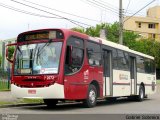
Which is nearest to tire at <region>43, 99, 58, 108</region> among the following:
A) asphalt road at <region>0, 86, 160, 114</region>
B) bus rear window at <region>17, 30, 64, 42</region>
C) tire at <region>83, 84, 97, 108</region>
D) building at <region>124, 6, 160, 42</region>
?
asphalt road at <region>0, 86, 160, 114</region>

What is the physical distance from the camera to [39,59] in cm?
1725

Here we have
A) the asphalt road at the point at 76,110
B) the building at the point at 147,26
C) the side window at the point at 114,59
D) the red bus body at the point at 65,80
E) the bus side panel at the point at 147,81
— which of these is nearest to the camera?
the asphalt road at the point at 76,110

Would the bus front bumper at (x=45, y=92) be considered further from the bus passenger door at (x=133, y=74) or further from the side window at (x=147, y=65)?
the side window at (x=147, y=65)

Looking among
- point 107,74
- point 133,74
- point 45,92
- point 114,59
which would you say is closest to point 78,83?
point 45,92

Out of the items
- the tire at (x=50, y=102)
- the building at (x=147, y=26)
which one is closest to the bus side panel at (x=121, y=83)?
the tire at (x=50, y=102)

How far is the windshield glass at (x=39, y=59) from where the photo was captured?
668 inches

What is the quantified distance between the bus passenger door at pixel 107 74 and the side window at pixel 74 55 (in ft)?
8.84

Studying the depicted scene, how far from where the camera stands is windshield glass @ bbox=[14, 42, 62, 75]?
16969 mm

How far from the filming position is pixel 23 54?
17.9m

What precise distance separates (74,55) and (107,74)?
3791 mm

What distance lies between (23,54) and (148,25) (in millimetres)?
92077

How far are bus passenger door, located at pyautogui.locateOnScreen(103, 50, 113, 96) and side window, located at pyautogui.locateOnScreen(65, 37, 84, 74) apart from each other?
2695mm

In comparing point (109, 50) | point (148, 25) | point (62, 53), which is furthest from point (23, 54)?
point (148, 25)

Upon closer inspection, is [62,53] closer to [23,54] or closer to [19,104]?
[23,54]
